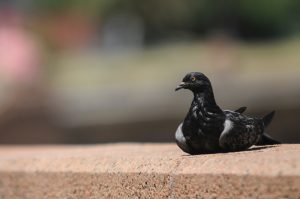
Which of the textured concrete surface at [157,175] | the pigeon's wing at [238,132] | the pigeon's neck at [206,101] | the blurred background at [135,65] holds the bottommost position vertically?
the blurred background at [135,65]

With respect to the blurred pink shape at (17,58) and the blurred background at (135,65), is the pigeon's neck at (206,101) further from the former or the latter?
the blurred pink shape at (17,58)

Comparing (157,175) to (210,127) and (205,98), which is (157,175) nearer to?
(210,127)

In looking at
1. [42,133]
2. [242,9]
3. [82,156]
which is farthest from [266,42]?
[82,156]

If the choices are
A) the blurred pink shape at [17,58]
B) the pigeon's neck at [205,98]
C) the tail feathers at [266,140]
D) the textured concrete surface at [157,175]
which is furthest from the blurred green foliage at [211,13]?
the pigeon's neck at [205,98]

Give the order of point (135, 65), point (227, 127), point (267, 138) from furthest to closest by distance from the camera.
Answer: point (135, 65) < point (267, 138) < point (227, 127)

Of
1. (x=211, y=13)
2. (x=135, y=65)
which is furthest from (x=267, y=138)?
(x=211, y=13)

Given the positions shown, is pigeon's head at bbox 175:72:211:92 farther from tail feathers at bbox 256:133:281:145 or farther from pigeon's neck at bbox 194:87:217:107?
tail feathers at bbox 256:133:281:145
